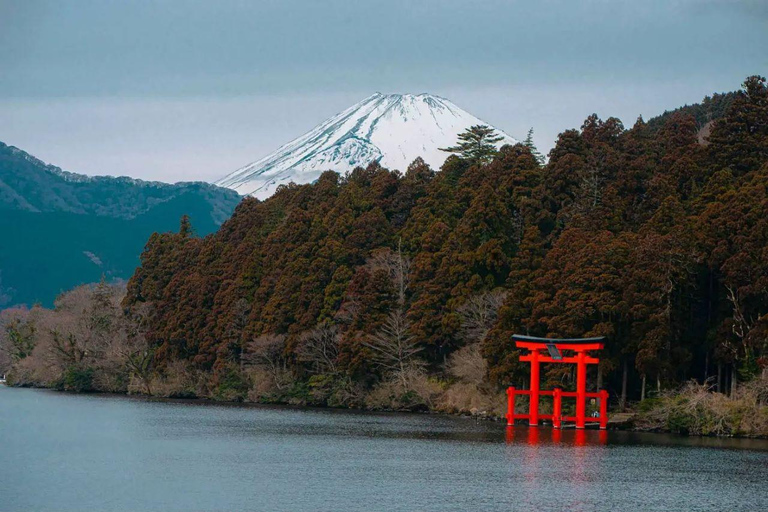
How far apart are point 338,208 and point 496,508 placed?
127ft

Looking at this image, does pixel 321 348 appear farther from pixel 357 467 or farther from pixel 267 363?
pixel 357 467

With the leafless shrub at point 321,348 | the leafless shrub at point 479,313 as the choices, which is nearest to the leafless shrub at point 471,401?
the leafless shrub at point 479,313

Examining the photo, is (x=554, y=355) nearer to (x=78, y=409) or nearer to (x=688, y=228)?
(x=688, y=228)

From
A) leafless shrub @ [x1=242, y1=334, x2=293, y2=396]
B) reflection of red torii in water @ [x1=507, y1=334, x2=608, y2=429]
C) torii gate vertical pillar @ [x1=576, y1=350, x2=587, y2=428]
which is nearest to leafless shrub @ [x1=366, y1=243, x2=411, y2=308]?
leafless shrub @ [x1=242, y1=334, x2=293, y2=396]

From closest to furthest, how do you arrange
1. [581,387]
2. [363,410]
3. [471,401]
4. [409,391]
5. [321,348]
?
[581,387] → [471,401] → [409,391] → [363,410] → [321,348]

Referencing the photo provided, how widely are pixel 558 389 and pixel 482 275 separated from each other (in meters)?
9.95

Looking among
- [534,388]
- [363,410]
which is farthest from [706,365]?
[363,410]

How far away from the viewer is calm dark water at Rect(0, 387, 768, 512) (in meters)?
25.2

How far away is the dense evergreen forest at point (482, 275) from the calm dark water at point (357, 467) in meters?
4.79

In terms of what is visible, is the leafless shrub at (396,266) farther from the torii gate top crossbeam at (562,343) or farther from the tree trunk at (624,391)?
the tree trunk at (624,391)

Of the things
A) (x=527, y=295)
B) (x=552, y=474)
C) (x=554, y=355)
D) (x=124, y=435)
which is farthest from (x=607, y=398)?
(x=124, y=435)

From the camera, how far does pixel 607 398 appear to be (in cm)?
4247

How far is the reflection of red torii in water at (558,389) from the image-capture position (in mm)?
41062

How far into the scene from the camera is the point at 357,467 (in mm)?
30625
